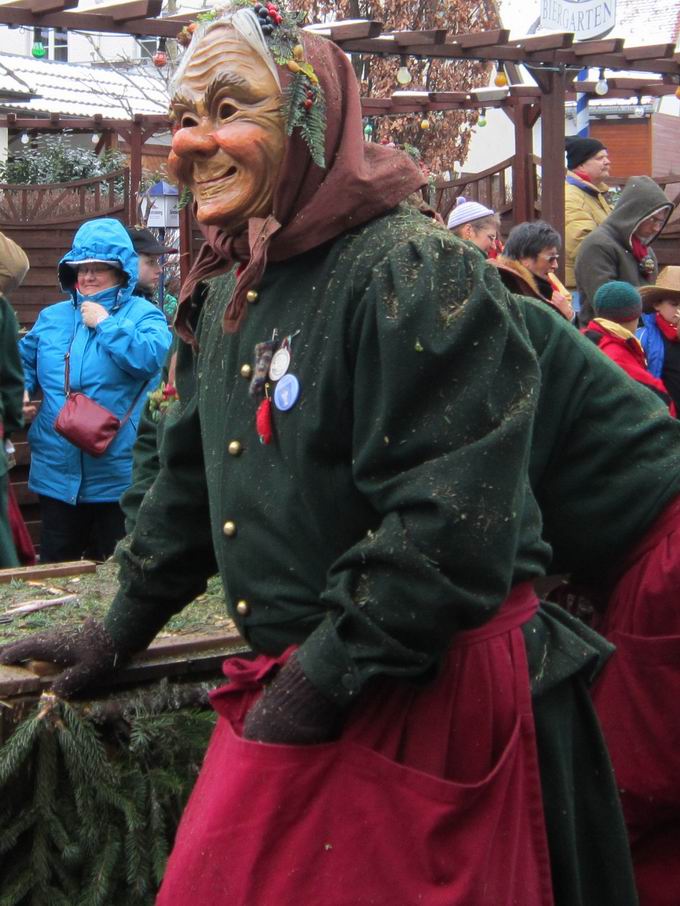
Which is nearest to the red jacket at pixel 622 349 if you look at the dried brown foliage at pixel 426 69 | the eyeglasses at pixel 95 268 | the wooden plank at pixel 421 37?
the eyeglasses at pixel 95 268

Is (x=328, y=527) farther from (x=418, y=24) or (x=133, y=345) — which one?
(x=418, y=24)

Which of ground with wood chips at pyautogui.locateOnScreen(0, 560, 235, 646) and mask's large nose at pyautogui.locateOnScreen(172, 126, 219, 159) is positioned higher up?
mask's large nose at pyautogui.locateOnScreen(172, 126, 219, 159)

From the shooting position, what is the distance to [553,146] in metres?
8.17

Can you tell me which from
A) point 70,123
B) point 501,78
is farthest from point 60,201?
point 501,78

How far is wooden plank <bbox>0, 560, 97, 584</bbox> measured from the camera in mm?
3500

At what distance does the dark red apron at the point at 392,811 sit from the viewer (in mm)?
1782

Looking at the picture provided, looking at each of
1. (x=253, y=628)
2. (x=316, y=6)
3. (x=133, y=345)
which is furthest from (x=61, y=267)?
(x=316, y=6)

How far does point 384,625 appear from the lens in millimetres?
1779

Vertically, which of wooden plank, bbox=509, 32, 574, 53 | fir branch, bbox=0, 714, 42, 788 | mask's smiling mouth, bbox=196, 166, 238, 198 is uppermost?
wooden plank, bbox=509, 32, 574, 53

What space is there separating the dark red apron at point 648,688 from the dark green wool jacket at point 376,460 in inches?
36.5

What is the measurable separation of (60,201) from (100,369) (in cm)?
654

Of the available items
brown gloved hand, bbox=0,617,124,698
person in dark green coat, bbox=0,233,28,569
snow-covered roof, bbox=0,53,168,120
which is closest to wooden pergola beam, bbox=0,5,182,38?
person in dark green coat, bbox=0,233,28,569

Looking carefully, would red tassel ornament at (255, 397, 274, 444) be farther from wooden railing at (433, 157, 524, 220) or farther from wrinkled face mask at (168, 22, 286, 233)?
wooden railing at (433, 157, 524, 220)

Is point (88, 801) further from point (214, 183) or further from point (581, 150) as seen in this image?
point (581, 150)
